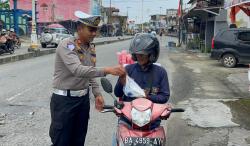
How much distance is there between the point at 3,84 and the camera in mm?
12656

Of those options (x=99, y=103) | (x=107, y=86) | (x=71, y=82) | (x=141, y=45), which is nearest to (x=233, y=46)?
(x=99, y=103)

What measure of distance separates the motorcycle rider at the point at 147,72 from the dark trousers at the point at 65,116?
42 cm

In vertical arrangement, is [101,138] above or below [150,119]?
below

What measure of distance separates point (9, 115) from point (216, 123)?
3.81 metres

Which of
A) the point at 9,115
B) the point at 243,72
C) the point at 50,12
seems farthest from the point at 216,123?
the point at 50,12

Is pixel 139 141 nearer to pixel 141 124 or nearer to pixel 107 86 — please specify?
pixel 141 124

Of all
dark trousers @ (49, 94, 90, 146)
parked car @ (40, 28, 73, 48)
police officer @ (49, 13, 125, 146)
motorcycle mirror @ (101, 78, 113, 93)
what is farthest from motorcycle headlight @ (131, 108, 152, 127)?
parked car @ (40, 28, 73, 48)

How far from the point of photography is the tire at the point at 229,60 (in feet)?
65.0

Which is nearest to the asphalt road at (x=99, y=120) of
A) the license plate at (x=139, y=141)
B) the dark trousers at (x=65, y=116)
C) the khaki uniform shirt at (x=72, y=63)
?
the dark trousers at (x=65, y=116)

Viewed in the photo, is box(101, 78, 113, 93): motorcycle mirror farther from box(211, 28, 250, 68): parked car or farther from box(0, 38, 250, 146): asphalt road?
box(211, 28, 250, 68): parked car

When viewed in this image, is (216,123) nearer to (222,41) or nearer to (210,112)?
(210,112)

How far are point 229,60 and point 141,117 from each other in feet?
56.2

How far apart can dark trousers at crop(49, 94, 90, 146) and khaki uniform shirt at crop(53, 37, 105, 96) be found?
0.13 metres

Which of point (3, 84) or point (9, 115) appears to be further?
point (3, 84)
